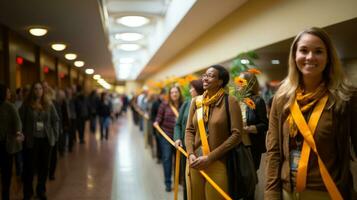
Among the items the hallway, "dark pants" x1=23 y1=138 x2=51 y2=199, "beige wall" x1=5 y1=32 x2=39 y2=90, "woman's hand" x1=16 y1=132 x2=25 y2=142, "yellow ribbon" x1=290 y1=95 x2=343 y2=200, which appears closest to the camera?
"yellow ribbon" x1=290 y1=95 x2=343 y2=200

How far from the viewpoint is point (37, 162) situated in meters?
6.02

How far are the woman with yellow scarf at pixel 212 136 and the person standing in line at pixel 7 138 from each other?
10.2ft

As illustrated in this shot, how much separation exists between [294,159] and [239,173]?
4.50 ft

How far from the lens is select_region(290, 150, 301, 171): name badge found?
2.14 meters

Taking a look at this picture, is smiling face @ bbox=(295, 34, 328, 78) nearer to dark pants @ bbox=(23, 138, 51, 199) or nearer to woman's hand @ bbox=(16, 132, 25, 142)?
woman's hand @ bbox=(16, 132, 25, 142)

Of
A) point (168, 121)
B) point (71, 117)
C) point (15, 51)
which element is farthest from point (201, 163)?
point (71, 117)

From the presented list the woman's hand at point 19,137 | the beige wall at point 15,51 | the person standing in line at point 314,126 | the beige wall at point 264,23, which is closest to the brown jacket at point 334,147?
the person standing in line at point 314,126

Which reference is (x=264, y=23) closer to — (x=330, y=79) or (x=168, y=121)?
(x=168, y=121)

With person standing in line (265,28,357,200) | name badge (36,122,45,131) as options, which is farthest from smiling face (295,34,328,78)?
name badge (36,122,45,131)

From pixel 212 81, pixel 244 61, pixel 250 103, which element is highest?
pixel 244 61

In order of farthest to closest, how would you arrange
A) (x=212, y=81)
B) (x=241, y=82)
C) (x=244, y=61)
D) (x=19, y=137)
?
1. (x=244, y=61)
2. (x=19, y=137)
3. (x=241, y=82)
4. (x=212, y=81)

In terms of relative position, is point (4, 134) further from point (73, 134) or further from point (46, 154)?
point (73, 134)

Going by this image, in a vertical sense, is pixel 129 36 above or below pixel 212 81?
above

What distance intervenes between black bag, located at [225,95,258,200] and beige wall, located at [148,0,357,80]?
2506 mm
